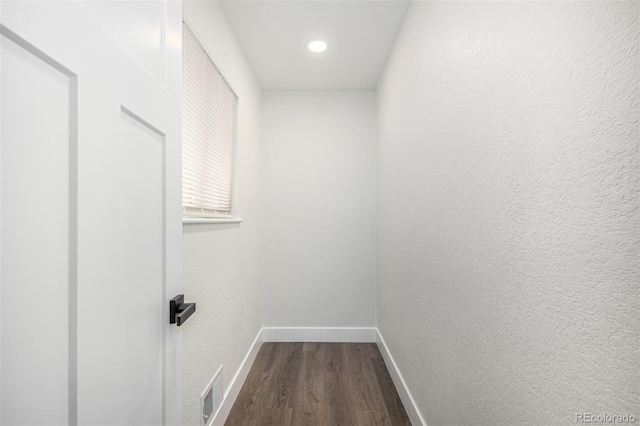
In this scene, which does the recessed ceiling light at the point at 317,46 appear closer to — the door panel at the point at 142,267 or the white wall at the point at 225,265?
the white wall at the point at 225,265

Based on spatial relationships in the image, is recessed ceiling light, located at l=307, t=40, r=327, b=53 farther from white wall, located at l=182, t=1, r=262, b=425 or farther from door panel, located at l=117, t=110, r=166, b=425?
door panel, located at l=117, t=110, r=166, b=425

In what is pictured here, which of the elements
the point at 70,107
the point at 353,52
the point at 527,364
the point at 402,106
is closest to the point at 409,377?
the point at 527,364

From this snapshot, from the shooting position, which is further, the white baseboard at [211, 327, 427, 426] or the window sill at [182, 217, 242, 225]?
the white baseboard at [211, 327, 427, 426]

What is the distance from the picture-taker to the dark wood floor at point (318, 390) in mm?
1948

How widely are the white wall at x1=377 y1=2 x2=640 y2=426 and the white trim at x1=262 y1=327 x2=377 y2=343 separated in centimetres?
155

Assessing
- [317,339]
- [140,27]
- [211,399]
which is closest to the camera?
[140,27]

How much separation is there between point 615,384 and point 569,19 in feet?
2.36

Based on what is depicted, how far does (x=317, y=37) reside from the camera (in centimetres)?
228

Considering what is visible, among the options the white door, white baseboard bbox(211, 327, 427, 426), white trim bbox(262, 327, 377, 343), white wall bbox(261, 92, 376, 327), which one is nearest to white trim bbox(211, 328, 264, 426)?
white baseboard bbox(211, 327, 427, 426)

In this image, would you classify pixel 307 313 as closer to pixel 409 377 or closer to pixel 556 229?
pixel 409 377

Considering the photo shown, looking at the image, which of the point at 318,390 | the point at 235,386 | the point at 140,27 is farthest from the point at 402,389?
the point at 140,27

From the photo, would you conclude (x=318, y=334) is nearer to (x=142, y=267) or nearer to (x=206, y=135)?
(x=206, y=135)

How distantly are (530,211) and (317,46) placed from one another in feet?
6.69

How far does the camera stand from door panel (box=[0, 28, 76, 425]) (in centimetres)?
42
